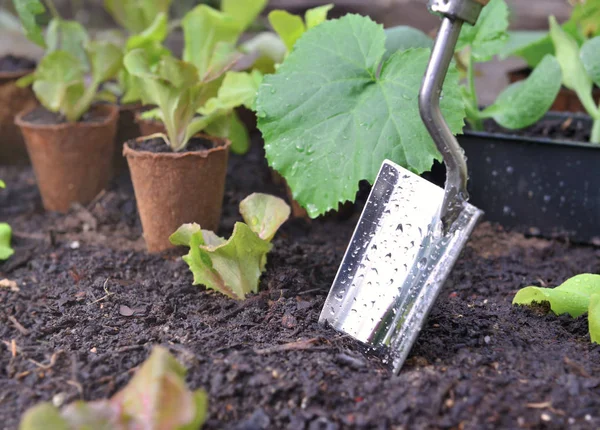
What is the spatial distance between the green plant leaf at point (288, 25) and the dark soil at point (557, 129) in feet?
2.16

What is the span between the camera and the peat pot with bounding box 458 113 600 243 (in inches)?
61.8

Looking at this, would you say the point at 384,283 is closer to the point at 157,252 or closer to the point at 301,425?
the point at 301,425

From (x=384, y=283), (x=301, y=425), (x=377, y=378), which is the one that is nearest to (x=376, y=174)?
(x=384, y=283)

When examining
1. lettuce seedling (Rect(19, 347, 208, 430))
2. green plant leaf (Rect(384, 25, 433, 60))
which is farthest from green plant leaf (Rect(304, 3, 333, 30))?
lettuce seedling (Rect(19, 347, 208, 430))

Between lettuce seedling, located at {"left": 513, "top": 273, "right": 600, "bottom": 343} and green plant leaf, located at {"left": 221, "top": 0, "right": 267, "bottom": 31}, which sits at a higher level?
green plant leaf, located at {"left": 221, "top": 0, "right": 267, "bottom": 31}

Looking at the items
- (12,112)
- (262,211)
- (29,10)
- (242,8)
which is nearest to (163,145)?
(262,211)

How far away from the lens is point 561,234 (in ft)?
5.38

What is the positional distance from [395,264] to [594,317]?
0.35 metres

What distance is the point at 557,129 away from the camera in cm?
182

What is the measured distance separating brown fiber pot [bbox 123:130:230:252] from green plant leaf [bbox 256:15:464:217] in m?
0.24

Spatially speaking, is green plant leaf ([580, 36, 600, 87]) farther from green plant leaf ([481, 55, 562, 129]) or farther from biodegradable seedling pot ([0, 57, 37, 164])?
biodegradable seedling pot ([0, 57, 37, 164])

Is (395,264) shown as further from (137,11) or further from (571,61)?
(137,11)

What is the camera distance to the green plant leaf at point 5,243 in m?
1.44

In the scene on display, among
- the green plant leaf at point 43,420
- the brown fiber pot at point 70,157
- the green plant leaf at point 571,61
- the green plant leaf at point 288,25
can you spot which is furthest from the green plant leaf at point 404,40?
the green plant leaf at point 43,420
